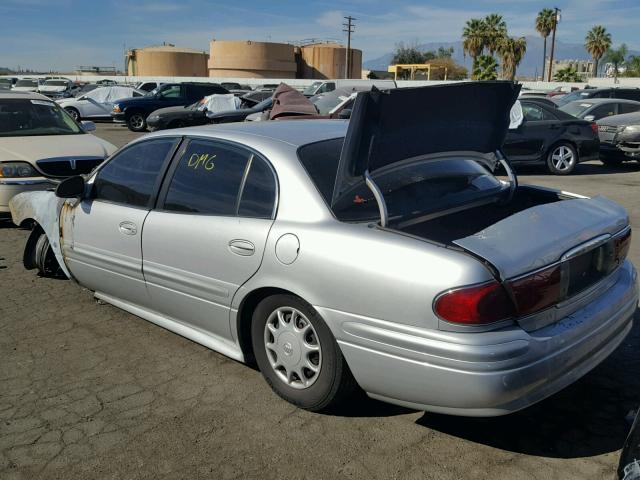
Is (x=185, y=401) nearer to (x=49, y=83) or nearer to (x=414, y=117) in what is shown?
(x=414, y=117)

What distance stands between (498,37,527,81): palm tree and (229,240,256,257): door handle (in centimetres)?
6335

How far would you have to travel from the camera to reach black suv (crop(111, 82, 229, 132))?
2261 centimetres

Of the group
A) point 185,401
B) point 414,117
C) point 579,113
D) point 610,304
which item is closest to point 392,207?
point 414,117

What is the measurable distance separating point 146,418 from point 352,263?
143cm

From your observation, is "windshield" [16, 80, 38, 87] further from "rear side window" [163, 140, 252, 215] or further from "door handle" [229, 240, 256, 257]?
"door handle" [229, 240, 256, 257]

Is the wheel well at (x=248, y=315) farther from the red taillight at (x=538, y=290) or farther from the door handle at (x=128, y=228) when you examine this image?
the red taillight at (x=538, y=290)

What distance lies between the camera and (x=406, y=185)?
11.5 ft

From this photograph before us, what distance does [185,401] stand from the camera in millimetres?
3543

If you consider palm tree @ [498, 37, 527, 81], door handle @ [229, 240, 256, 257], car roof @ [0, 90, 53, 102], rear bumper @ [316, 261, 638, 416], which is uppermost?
palm tree @ [498, 37, 527, 81]

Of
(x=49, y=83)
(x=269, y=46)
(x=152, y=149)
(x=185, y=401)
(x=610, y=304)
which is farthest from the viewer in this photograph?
(x=269, y=46)

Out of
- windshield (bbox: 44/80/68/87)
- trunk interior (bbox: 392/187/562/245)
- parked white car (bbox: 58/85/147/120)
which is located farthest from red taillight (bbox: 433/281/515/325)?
windshield (bbox: 44/80/68/87)

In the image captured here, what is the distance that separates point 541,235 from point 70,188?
10.7ft

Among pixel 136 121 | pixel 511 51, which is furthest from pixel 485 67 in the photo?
pixel 136 121

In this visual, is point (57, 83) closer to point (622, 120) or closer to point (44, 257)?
point (622, 120)
